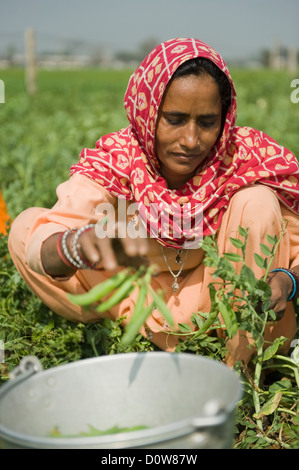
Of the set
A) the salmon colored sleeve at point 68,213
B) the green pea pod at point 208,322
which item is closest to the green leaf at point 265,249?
the green pea pod at point 208,322

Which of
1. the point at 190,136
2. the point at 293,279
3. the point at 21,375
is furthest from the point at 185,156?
the point at 21,375

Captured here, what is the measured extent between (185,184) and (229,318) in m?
0.66

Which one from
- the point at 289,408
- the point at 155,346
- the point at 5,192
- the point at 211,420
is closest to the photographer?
the point at 211,420

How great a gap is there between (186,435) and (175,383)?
0.37m

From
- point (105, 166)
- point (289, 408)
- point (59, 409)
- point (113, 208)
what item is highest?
point (105, 166)

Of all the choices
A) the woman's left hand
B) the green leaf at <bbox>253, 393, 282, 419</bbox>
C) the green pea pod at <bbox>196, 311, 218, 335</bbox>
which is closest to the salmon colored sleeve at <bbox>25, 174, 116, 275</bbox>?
the green pea pod at <bbox>196, 311, 218, 335</bbox>

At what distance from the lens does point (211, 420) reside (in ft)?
4.18

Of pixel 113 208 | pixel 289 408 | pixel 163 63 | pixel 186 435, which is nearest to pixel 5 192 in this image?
pixel 113 208

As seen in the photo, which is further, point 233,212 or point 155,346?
point 155,346

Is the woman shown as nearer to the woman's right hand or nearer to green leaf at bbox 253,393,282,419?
the woman's right hand

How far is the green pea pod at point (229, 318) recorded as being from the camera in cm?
182

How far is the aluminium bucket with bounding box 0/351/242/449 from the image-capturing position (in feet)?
4.94

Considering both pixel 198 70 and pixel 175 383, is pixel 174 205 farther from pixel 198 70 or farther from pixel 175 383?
pixel 175 383

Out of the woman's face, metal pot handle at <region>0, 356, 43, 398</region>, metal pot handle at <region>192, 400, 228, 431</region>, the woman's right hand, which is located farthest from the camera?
the woman's face
